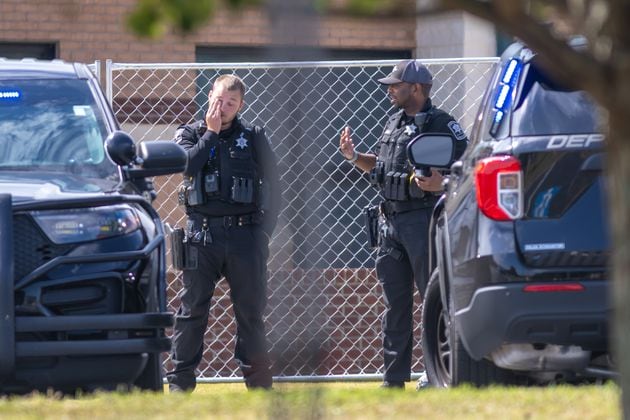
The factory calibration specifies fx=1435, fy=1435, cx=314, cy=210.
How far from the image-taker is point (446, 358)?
7086 millimetres

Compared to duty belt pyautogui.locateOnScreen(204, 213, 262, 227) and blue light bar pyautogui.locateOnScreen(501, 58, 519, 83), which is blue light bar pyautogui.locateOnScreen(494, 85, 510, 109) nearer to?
blue light bar pyautogui.locateOnScreen(501, 58, 519, 83)

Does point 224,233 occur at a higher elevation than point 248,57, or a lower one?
lower

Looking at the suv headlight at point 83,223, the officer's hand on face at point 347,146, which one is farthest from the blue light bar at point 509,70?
the officer's hand on face at point 347,146

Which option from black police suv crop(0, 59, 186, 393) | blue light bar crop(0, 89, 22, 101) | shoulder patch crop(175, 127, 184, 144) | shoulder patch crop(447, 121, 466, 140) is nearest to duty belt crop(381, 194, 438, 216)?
shoulder patch crop(447, 121, 466, 140)

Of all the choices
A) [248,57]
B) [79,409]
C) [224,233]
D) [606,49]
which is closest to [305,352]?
[606,49]

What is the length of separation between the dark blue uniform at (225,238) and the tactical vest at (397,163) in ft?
2.50

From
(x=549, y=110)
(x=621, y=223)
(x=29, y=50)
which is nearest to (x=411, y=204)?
(x=549, y=110)

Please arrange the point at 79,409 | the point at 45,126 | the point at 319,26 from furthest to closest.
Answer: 1. the point at 45,126
2. the point at 79,409
3. the point at 319,26

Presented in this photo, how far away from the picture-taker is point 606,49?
3156 millimetres

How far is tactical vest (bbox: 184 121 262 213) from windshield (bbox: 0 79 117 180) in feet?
4.16

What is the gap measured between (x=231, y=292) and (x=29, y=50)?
16.7 feet

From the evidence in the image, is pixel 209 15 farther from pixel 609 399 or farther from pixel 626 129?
pixel 609 399

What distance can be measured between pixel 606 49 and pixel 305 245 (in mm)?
793

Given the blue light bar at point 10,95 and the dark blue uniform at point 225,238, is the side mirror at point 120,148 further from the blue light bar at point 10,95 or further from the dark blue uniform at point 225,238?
the dark blue uniform at point 225,238
